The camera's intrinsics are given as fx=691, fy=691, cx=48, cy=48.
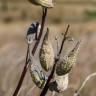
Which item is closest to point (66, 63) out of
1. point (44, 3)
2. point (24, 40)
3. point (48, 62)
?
point (48, 62)

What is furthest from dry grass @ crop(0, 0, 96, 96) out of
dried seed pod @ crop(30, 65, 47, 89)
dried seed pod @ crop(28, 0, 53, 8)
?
dried seed pod @ crop(28, 0, 53, 8)

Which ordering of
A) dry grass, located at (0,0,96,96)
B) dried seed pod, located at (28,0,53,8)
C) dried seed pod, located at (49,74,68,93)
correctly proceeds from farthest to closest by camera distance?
dry grass, located at (0,0,96,96)
dried seed pod, located at (49,74,68,93)
dried seed pod, located at (28,0,53,8)

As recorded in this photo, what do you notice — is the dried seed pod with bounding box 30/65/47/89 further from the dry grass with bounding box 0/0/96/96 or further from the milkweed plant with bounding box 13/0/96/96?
the dry grass with bounding box 0/0/96/96

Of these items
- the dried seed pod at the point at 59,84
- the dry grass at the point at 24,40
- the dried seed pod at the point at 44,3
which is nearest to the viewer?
the dried seed pod at the point at 44,3

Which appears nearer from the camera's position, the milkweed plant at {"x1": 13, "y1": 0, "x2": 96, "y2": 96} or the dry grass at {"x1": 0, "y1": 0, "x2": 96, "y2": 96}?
the milkweed plant at {"x1": 13, "y1": 0, "x2": 96, "y2": 96}

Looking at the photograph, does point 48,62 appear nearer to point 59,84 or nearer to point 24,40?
point 59,84

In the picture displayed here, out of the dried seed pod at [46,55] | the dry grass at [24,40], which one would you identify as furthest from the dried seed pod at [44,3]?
the dry grass at [24,40]

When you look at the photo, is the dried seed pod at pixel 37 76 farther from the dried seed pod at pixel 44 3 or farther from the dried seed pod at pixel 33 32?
the dried seed pod at pixel 44 3

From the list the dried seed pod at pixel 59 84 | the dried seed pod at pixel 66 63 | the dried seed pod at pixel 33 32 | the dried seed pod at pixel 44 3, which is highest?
the dried seed pod at pixel 44 3
